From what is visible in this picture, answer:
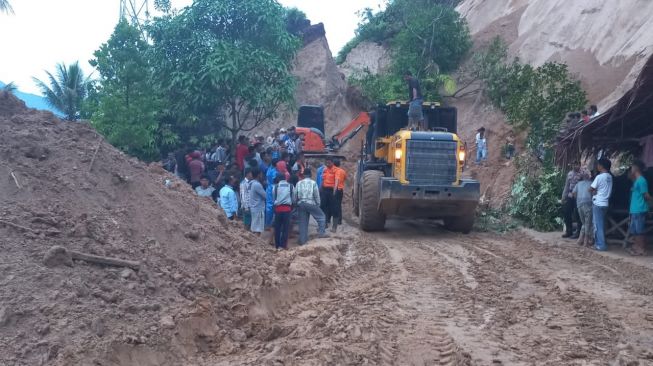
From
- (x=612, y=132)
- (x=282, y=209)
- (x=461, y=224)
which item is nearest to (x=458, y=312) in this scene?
(x=282, y=209)

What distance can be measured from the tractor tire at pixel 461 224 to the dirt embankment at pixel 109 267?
5.83 metres

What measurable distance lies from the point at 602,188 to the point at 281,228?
5.77 meters

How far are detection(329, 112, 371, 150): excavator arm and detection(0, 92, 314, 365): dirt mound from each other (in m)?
9.92

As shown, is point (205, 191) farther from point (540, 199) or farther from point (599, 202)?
point (540, 199)

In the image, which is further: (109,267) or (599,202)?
(599,202)

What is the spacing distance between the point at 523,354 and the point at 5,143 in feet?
19.1

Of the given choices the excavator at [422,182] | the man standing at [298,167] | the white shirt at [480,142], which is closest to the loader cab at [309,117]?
the white shirt at [480,142]

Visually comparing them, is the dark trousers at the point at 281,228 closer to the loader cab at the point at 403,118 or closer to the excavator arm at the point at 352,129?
the loader cab at the point at 403,118

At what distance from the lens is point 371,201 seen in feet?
44.7

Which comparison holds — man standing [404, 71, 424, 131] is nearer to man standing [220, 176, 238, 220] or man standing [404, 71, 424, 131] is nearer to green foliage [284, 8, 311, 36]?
man standing [220, 176, 238, 220]

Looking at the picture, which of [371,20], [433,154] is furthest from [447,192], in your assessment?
[371,20]

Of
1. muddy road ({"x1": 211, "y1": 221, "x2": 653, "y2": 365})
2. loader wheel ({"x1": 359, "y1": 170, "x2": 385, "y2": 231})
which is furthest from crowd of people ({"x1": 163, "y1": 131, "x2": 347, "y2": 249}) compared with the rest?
muddy road ({"x1": 211, "y1": 221, "x2": 653, "y2": 365})

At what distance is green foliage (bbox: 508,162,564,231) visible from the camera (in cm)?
1450

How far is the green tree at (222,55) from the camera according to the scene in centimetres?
1828
